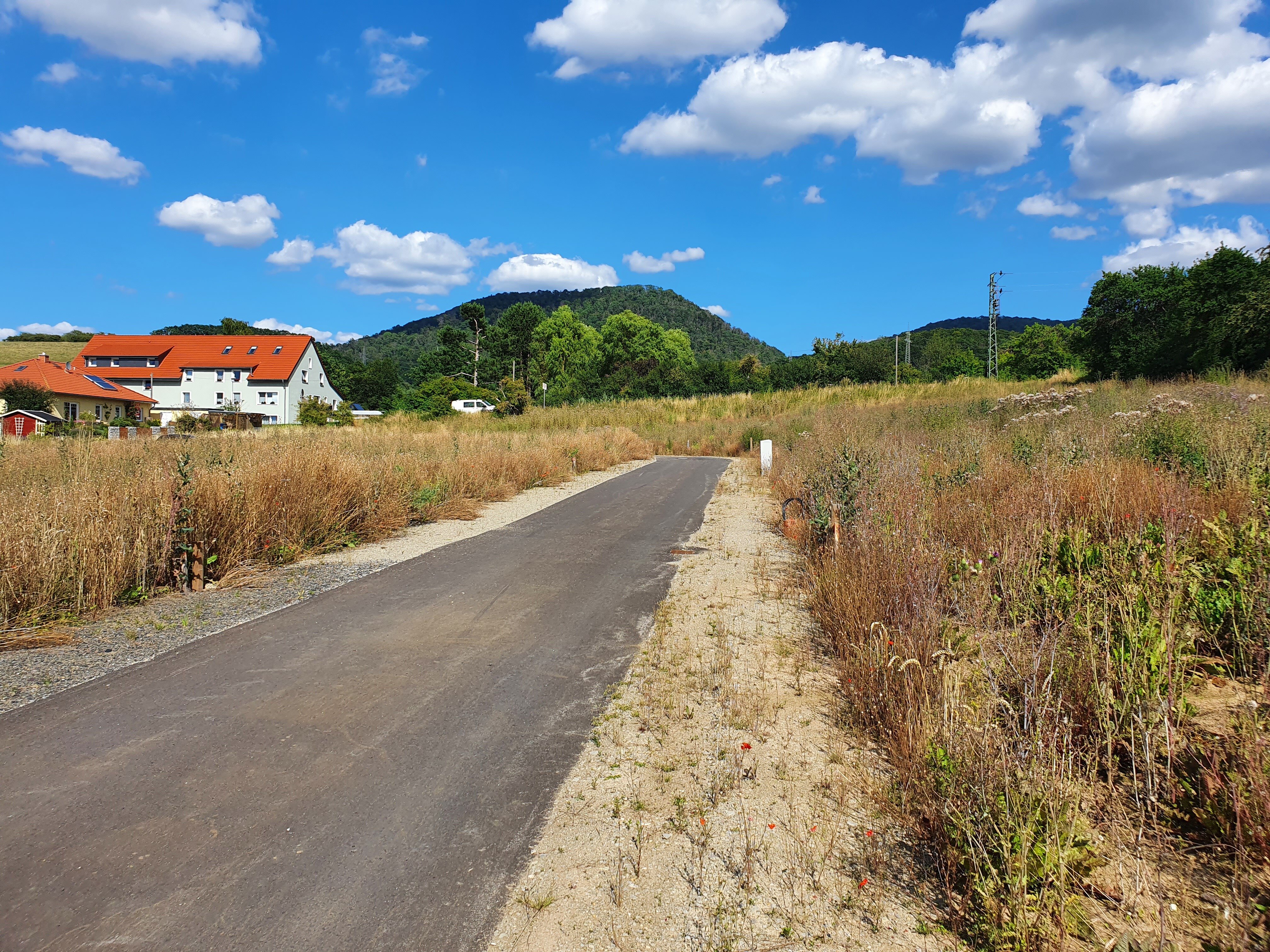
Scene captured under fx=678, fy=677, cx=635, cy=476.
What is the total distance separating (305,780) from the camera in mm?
3494

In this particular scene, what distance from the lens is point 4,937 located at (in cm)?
240

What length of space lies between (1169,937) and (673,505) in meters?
12.6

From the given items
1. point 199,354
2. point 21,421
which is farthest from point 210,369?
point 21,421

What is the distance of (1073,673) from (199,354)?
81.8 meters

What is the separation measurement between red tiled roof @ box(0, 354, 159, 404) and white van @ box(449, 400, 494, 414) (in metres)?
26.3

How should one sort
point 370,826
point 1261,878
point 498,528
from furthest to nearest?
1. point 498,528
2. point 370,826
3. point 1261,878

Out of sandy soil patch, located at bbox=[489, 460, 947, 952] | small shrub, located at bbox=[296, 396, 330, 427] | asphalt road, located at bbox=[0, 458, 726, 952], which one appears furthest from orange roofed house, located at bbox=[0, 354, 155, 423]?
sandy soil patch, located at bbox=[489, 460, 947, 952]

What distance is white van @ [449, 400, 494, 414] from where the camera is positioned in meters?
56.0

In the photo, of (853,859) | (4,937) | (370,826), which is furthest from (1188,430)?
(4,937)

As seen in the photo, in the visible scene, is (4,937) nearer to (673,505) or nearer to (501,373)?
(673,505)

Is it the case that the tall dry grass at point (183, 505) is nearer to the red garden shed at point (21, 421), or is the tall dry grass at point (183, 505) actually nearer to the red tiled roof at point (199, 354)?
the red garden shed at point (21, 421)

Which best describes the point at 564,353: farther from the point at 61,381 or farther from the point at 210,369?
the point at 61,381

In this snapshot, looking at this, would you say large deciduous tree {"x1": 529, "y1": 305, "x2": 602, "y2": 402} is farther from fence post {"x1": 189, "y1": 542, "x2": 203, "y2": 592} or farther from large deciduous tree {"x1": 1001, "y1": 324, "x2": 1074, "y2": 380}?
fence post {"x1": 189, "y1": 542, "x2": 203, "y2": 592}

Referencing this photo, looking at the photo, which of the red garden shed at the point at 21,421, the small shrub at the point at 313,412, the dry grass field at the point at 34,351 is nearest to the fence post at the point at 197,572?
the red garden shed at the point at 21,421
